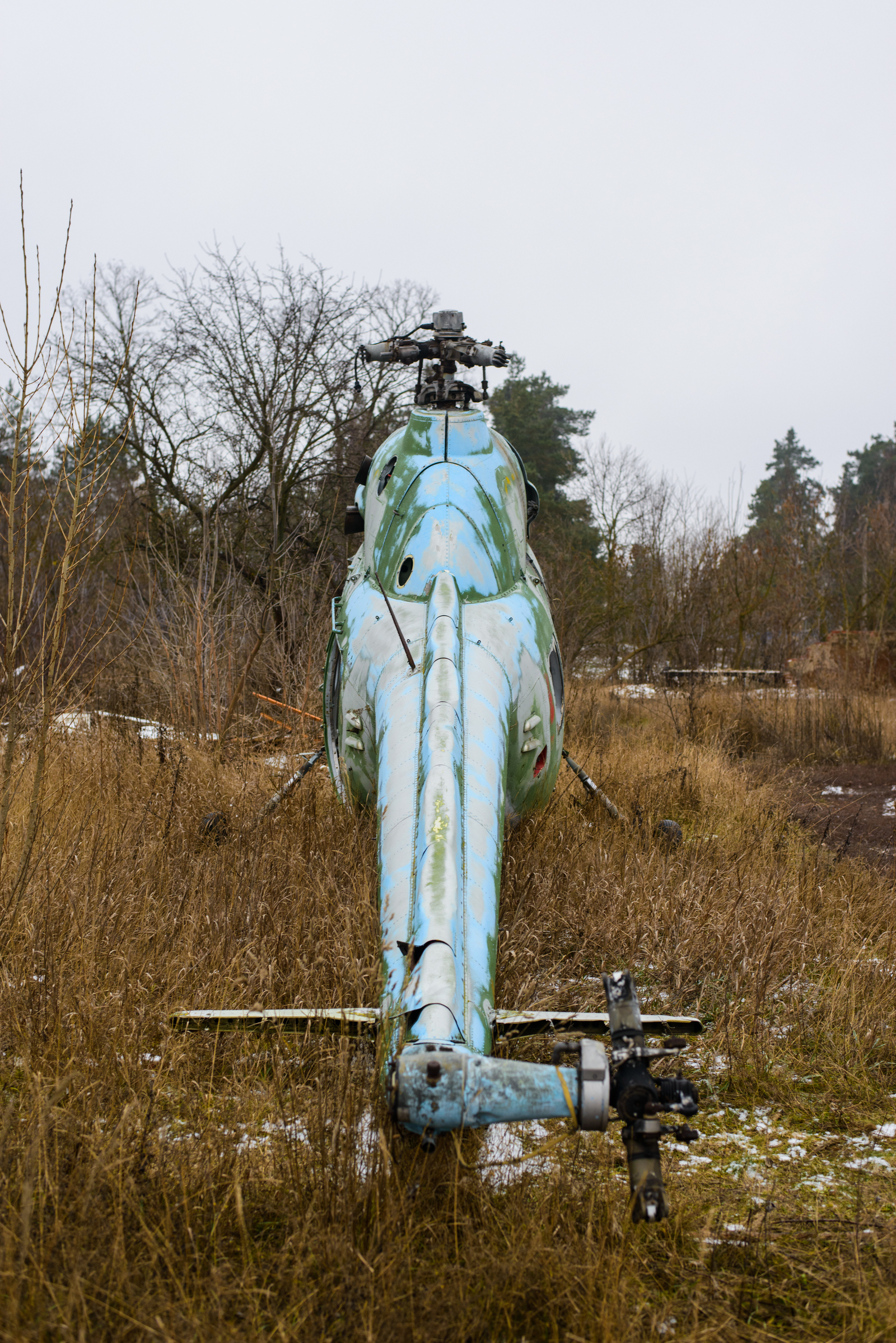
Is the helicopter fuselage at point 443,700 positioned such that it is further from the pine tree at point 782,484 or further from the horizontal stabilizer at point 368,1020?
the pine tree at point 782,484

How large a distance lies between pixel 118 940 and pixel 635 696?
465 inches

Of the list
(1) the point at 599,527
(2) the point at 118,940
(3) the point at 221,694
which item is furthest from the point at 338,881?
(1) the point at 599,527

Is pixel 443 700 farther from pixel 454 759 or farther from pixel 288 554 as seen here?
pixel 288 554

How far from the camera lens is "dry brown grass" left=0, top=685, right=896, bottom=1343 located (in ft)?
5.35

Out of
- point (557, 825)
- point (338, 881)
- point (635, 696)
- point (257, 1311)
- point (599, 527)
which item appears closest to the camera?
point (257, 1311)

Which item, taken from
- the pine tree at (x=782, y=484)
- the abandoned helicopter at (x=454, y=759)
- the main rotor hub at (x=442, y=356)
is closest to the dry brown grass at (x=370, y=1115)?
the abandoned helicopter at (x=454, y=759)

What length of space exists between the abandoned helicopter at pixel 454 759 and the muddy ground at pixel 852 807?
3083 mm

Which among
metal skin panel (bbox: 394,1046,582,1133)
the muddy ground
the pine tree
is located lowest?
the muddy ground

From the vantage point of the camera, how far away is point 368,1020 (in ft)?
6.68

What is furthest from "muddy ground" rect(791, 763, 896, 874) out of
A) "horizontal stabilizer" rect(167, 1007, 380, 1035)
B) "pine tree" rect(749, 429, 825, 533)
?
"pine tree" rect(749, 429, 825, 533)

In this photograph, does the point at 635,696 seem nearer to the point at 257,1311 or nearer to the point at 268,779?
the point at 268,779

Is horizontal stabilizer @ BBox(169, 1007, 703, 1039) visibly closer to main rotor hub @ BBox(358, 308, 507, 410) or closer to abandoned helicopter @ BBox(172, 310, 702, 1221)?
abandoned helicopter @ BBox(172, 310, 702, 1221)

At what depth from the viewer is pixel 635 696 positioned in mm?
14195

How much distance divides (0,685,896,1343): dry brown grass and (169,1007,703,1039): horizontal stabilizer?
0.42ft
